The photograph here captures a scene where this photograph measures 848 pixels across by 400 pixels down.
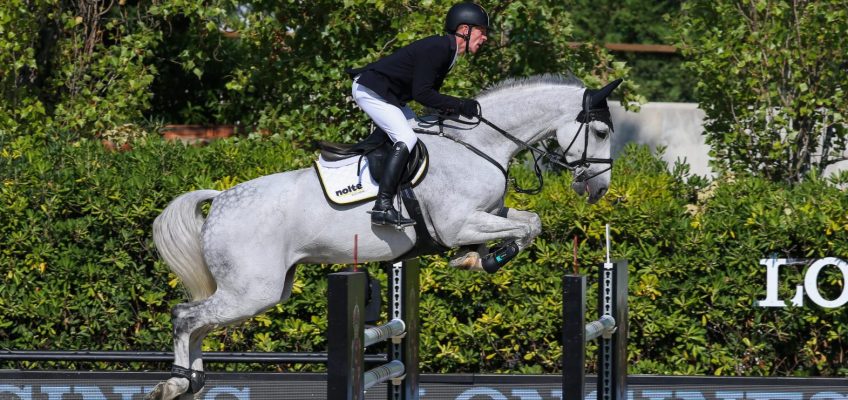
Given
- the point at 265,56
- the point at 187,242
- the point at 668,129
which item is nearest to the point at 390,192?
the point at 187,242

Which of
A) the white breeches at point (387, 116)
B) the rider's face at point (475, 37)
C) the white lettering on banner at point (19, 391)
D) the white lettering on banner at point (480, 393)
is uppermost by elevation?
the rider's face at point (475, 37)

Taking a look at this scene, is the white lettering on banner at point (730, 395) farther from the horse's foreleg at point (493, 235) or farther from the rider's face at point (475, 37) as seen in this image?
the rider's face at point (475, 37)

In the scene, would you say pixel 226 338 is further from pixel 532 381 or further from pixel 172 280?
pixel 532 381

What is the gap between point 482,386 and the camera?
681cm

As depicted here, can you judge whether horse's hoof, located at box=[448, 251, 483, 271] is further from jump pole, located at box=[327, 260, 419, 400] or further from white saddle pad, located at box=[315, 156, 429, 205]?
white saddle pad, located at box=[315, 156, 429, 205]

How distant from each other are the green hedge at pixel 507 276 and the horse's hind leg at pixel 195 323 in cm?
166

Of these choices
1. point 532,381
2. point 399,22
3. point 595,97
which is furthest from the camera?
point 399,22

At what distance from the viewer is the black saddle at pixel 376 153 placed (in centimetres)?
501

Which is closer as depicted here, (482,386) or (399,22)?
(482,386)

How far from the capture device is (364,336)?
4422 millimetres

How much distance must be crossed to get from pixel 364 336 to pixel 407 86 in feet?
4.09

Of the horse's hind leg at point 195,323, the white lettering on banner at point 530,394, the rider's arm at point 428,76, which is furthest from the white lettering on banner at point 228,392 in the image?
the rider's arm at point 428,76

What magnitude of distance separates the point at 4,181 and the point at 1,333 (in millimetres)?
925

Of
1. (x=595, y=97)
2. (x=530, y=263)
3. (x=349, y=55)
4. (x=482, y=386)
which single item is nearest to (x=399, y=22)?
(x=349, y=55)
